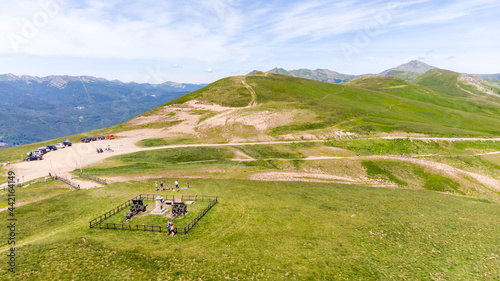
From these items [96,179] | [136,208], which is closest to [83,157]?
[96,179]

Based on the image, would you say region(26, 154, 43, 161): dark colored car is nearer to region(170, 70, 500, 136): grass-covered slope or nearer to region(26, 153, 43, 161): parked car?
region(26, 153, 43, 161): parked car

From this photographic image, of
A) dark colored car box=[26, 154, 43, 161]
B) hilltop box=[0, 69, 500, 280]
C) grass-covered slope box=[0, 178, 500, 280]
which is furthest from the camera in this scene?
dark colored car box=[26, 154, 43, 161]

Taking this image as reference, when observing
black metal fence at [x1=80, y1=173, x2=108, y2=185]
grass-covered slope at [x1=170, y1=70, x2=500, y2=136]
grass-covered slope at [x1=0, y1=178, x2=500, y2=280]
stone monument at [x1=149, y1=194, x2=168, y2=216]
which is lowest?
grass-covered slope at [x1=0, y1=178, x2=500, y2=280]

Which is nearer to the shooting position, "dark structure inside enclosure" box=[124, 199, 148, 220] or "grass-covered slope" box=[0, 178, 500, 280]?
"grass-covered slope" box=[0, 178, 500, 280]

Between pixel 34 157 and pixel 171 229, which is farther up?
pixel 34 157

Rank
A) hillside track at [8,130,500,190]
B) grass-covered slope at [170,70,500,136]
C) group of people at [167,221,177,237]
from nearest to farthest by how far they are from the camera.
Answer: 1. group of people at [167,221,177,237]
2. hillside track at [8,130,500,190]
3. grass-covered slope at [170,70,500,136]

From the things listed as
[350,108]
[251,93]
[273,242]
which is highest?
[251,93]

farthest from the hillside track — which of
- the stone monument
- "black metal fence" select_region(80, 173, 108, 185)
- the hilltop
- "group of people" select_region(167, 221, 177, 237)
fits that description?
"group of people" select_region(167, 221, 177, 237)

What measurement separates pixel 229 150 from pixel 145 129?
51963 millimetres

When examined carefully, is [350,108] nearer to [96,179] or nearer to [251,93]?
[251,93]

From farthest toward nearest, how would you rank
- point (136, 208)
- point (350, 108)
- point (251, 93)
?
1. point (251, 93)
2. point (350, 108)
3. point (136, 208)

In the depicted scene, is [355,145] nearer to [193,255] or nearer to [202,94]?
[193,255]

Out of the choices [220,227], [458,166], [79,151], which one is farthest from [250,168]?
[458,166]

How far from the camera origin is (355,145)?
308 feet
